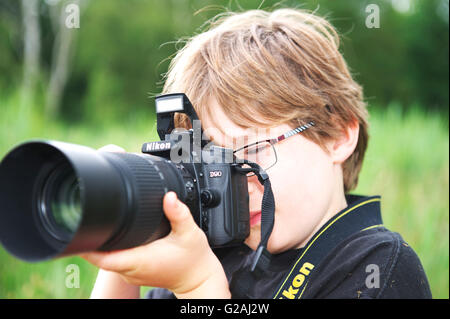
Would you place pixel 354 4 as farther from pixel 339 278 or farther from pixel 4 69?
pixel 339 278

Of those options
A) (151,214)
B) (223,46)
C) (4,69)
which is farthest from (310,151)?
(4,69)

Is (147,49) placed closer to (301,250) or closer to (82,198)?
(301,250)

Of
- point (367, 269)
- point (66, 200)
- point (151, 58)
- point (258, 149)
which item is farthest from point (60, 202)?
point (151, 58)

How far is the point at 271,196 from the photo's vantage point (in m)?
1.00

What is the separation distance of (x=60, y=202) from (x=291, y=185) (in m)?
0.50

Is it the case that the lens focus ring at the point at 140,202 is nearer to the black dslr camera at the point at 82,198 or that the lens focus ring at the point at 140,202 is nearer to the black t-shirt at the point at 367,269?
the black dslr camera at the point at 82,198

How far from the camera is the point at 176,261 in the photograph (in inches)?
33.9

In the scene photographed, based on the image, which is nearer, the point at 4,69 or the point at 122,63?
the point at 4,69

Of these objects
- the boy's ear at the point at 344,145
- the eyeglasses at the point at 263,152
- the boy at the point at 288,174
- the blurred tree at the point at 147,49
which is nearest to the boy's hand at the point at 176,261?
the boy at the point at 288,174

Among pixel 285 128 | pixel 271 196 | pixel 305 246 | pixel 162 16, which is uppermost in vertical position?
pixel 162 16

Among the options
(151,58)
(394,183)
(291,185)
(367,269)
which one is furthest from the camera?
(151,58)

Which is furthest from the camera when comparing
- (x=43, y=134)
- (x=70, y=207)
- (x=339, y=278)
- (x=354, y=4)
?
(x=354, y=4)

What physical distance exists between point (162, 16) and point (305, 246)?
31.2 ft

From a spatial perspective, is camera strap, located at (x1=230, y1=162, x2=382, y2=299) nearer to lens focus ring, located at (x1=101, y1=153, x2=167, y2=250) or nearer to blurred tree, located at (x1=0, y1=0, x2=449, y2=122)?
lens focus ring, located at (x1=101, y1=153, x2=167, y2=250)
